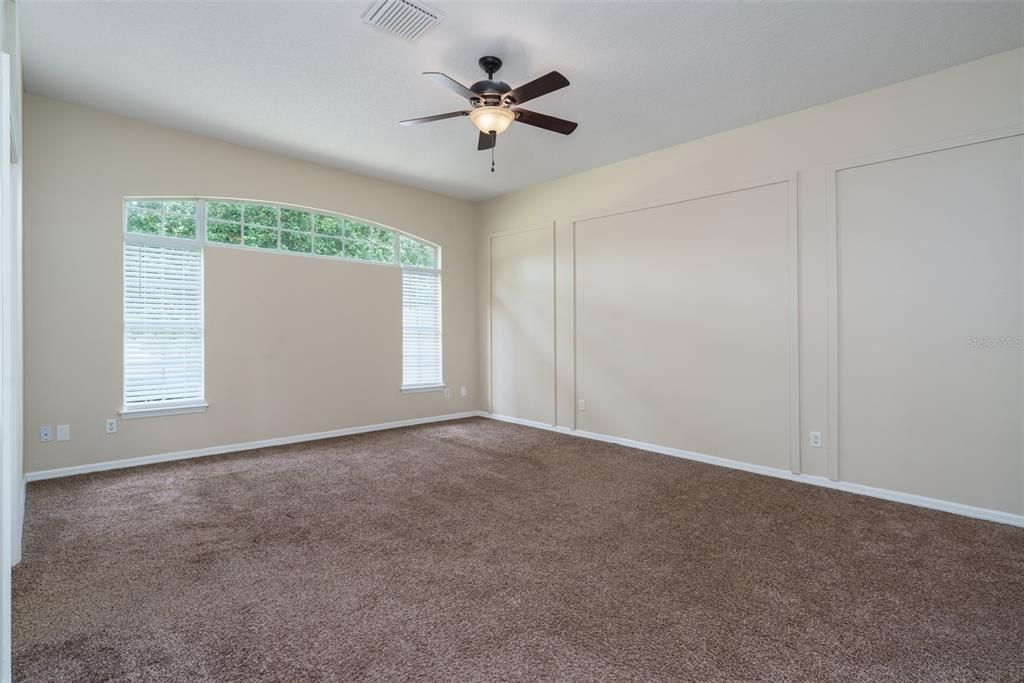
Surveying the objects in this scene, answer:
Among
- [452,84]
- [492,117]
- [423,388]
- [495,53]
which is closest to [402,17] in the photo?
[452,84]

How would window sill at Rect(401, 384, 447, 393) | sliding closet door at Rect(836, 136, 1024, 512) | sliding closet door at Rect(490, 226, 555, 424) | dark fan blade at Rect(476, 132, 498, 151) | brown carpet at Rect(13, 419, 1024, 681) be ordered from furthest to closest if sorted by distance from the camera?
1. window sill at Rect(401, 384, 447, 393)
2. sliding closet door at Rect(490, 226, 555, 424)
3. dark fan blade at Rect(476, 132, 498, 151)
4. sliding closet door at Rect(836, 136, 1024, 512)
5. brown carpet at Rect(13, 419, 1024, 681)

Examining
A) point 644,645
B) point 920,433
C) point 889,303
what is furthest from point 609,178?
point 644,645

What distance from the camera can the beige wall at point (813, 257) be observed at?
3166 millimetres

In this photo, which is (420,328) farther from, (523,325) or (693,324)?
(693,324)

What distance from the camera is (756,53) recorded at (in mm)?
3141

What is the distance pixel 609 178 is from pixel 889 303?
2.80 meters

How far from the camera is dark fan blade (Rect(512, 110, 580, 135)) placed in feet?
10.5

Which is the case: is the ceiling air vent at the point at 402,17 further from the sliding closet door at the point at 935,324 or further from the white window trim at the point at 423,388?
the white window trim at the point at 423,388

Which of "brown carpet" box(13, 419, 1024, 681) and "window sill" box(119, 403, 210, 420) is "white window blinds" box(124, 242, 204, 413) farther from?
"brown carpet" box(13, 419, 1024, 681)

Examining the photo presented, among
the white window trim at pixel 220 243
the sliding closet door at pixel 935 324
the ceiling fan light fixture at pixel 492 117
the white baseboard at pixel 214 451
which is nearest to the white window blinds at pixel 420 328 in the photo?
the white window trim at pixel 220 243

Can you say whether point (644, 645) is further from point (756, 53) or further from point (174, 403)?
point (174, 403)

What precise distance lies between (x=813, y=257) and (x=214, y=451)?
18.1ft

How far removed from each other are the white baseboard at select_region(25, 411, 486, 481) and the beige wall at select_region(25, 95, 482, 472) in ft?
0.17

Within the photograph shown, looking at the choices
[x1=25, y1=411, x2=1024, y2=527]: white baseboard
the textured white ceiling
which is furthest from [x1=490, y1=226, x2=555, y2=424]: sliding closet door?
the textured white ceiling
